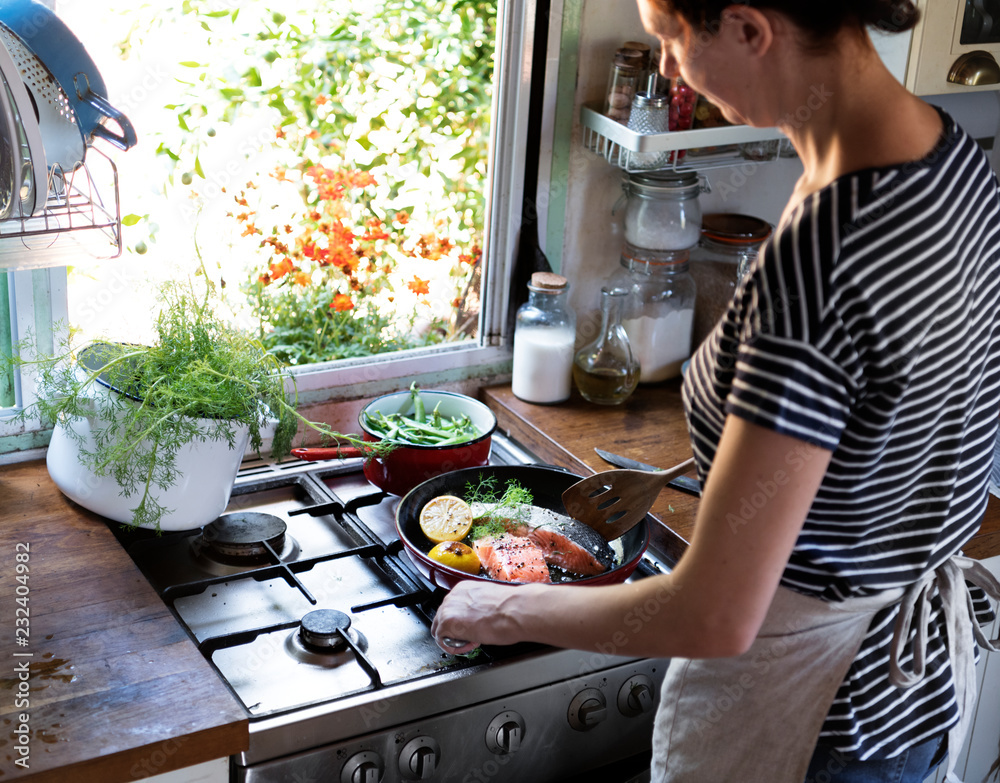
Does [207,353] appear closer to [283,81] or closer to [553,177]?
[553,177]

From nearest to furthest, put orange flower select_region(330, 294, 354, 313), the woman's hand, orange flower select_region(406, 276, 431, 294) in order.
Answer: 1. the woman's hand
2. orange flower select_region(330, 294, 354, 313)
3. orange flower select_region(406, 276, 431, 294)

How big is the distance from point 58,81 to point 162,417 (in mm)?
415

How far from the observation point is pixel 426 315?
208 centimetres

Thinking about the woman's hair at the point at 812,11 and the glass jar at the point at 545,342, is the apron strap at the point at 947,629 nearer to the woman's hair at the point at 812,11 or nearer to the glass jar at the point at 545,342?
the woman's hair at the point at 812,11

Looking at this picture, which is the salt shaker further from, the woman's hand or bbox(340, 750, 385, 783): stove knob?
bbox(340, 750, 385, 783): stove knob

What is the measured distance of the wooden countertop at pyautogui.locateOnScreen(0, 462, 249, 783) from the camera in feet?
3.07

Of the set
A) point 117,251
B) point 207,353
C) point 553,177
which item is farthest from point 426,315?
point 117,251

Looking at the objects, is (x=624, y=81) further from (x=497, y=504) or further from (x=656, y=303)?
(x=497, y=504)

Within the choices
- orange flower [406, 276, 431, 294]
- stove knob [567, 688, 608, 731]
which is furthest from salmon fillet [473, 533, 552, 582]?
orange flower [406, 276, 431, 294]

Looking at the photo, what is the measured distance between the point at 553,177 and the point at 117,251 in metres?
0.78

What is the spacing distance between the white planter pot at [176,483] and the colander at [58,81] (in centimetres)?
36

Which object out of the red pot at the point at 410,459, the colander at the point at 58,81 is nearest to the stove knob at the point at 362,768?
the red pot at the point at 410,459

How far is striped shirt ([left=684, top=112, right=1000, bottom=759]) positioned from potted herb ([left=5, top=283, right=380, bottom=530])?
682 mm

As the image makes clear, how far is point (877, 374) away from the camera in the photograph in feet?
2.28
